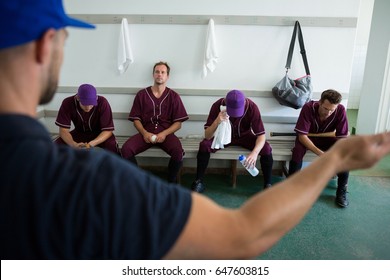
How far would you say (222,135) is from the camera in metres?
2.77

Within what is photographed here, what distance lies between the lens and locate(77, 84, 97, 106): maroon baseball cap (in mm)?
2744

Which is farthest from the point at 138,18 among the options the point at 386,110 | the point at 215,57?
the point at 386,110

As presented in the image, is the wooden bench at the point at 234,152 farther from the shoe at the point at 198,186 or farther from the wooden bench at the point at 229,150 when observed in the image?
the shoe at the point at 198,186

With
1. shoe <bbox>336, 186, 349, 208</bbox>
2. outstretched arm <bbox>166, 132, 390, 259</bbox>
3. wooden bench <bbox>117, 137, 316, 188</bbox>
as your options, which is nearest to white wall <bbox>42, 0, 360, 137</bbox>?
wooden bench <bbox>117, 137, 316, 188</bbox>

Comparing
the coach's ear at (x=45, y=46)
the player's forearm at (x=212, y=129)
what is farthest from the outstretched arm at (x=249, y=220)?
the player's forearm at (x=212, y=129)

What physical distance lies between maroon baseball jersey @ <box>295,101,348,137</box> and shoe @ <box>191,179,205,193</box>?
→ 1.07 metres

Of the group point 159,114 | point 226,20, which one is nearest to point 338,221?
point 159,114

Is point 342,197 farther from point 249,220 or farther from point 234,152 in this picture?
point 249,220

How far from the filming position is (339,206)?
271cm

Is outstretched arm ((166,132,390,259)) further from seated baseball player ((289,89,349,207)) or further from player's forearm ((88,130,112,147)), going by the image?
player's forearm ((88,130,112,147))

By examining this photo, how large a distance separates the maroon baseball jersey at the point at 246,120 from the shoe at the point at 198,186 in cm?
57

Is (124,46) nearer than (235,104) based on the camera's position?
No

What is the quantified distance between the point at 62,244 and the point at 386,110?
4410 millimetres

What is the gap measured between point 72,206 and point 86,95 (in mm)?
2474
